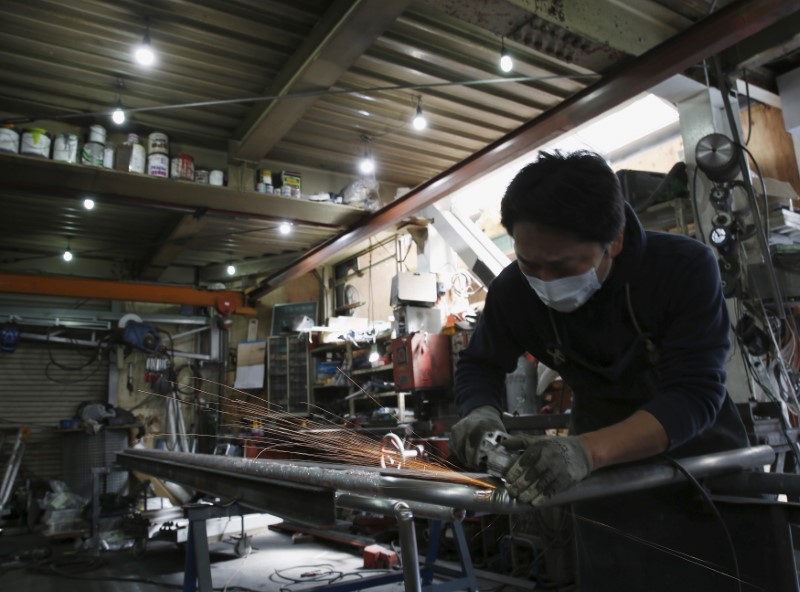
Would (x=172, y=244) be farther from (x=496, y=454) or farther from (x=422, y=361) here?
(x=496, y=454)

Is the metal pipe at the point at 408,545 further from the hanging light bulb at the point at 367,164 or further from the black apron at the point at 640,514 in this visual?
the hanging light bulb at the point at 367,164

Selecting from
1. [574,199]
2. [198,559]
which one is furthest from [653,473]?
[198,559]

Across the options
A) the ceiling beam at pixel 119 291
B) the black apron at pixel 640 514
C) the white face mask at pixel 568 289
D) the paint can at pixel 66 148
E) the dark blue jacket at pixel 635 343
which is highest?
the paint can at pixel 66 148

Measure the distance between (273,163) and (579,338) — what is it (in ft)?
15.8

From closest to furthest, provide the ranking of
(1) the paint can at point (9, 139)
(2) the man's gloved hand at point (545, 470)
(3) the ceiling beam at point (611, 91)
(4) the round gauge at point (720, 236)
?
(2) the man's gloved hand at point (545, 470) < (3) the ceiling beam at point (611, 91) < (4) the round gauge at point (720, 236) < (1) the paint can at point (9, 139)

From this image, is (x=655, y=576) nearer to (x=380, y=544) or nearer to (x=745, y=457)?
(x=745, y=457)

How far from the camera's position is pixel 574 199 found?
1.21m

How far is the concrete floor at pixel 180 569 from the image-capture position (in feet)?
13.3

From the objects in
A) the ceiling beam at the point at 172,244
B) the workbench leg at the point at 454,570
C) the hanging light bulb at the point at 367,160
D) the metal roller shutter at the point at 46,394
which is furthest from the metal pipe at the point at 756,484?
the metal roller shutter at the point at 46,394

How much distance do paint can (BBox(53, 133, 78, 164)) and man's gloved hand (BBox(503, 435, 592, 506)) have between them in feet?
16.2

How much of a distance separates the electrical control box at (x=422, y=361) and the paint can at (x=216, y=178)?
7.26 ft

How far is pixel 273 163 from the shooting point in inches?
227

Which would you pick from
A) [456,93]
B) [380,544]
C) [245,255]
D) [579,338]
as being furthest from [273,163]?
[579,338]

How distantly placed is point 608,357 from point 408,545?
68 cm
